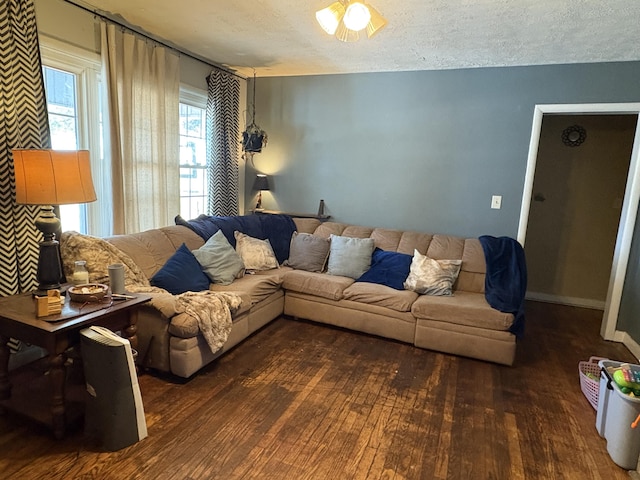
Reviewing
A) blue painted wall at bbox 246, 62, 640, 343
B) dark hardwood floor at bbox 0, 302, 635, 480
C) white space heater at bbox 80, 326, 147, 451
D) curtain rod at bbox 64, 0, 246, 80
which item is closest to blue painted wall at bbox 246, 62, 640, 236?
blue painted wall at bbox 246, 62, 640, 343

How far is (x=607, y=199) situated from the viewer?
442cm

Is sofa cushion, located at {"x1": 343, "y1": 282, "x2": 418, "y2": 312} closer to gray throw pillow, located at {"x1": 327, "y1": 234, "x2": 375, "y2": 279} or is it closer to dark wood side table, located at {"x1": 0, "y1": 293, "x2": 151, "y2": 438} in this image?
gray throw pillow, located at {"x1": 327, "y1": 234, "x2": 375, "y2": 279}

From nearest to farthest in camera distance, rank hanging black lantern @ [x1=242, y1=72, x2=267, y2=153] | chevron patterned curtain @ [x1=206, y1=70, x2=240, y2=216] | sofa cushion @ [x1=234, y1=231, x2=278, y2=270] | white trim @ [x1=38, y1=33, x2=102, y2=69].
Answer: white trim @ [x1=38, y1=33, x2=102, y2=69] → sofa cushion @ [x1=234, y1=231, x2=278, y2=270] → chevron patterned curtain @ [x1=206, y1=70, x2=240, y2=216] → hanging black lantern @ [x1=242, y1=72, x2=267, y2=153]

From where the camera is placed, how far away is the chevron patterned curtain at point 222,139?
4176 millimetres

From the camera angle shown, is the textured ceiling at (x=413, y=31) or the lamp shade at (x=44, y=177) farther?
the textured ceiling at (x=413, y=31)

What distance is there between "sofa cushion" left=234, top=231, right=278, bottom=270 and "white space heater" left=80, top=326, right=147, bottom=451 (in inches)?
70.9

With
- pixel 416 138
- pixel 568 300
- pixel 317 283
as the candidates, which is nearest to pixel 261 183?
pixel 317 283

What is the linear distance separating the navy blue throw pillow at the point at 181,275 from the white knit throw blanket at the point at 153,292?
4.5 inches

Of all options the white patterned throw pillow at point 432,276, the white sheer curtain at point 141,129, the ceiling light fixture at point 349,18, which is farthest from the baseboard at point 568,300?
the white sheer curtain at point 141,129

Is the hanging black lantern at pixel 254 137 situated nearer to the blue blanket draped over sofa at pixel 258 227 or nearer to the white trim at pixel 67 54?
the blue blanket draped over sofa at pixel 258 227

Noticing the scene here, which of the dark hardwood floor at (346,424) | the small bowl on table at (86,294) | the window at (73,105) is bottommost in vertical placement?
the dark hardwood floor at (346,424)

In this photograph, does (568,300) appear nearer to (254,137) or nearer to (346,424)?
(346,424)

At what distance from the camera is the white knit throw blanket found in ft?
8.01

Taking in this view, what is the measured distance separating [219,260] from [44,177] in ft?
4.82
